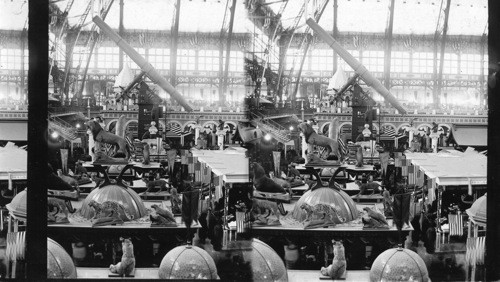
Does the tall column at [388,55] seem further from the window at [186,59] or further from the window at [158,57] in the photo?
the window at [158,57]

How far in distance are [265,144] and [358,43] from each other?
3.73 feet

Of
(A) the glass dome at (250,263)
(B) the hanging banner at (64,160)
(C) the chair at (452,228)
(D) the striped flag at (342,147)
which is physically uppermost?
(D) the striped flag at (342,147)

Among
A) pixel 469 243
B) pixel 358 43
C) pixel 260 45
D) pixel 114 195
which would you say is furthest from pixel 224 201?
pixel 469 243

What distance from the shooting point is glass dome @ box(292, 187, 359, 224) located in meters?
4.62

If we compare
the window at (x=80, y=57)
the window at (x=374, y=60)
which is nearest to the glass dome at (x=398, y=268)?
the window at (x=374, y=60)

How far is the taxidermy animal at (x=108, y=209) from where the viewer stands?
15.2 ft

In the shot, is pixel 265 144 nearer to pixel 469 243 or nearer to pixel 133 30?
pixel 133 30

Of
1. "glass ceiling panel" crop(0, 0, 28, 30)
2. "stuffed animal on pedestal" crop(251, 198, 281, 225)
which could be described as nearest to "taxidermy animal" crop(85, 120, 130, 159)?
"glass ceiling panel" crop(0, 0, 28, 30)

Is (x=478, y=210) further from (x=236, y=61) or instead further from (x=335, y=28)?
(x=236, y=61)

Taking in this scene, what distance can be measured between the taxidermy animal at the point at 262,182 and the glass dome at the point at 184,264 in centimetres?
71

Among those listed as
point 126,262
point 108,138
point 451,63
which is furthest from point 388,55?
point 126,262

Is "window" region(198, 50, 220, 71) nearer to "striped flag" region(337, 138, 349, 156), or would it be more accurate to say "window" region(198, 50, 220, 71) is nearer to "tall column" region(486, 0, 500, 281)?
"striped flag" region(337, 138, 349, 156)

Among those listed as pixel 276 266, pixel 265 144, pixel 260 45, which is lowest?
pixel 276 266

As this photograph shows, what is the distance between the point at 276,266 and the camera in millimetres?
4461
